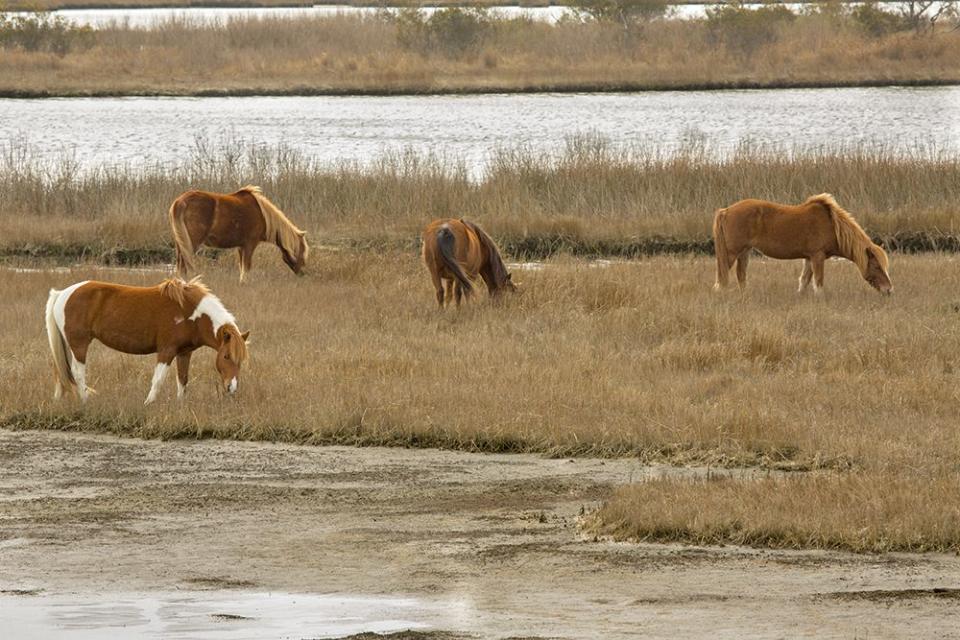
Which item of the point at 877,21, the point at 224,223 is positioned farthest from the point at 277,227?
the point at 877,21

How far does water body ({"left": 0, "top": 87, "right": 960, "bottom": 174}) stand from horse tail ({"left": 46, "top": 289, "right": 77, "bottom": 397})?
20.2 m

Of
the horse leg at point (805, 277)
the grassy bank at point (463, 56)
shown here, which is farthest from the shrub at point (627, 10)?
the horse leg at point (805, 277)

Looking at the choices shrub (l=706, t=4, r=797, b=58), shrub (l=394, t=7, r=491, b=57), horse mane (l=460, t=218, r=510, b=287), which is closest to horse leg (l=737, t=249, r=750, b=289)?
horse mane (l=460, t=218, r=510, b=287)

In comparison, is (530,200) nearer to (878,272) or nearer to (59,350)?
(878,272)

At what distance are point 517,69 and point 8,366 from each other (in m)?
43.2

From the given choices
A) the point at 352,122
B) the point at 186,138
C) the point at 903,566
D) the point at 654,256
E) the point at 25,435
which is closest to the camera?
the point at 903,566

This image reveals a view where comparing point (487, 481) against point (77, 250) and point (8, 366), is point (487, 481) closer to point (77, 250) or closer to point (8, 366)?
point (8, 366)

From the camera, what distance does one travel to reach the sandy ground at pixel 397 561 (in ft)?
22.1

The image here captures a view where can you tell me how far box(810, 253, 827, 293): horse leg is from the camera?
15.2m

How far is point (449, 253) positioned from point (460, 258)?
0.89 feet

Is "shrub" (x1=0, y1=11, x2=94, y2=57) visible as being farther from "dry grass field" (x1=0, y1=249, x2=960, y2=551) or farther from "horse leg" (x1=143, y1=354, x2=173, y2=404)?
"horse leg" (x1=143, y1=354, x2=173, y2=404)

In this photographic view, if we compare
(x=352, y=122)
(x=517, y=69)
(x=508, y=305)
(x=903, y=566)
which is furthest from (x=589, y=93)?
(x=903, y=566)

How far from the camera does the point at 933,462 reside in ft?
30.3

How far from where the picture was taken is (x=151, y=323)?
10.7 meters
